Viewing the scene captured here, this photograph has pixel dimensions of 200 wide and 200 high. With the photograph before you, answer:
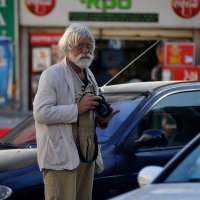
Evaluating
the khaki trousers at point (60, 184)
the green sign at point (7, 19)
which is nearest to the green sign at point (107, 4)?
the green sign at point (7, 19)

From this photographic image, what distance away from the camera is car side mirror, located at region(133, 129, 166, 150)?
520 cm

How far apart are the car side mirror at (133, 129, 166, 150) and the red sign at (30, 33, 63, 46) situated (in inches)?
443

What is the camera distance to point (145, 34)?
16.8 metres

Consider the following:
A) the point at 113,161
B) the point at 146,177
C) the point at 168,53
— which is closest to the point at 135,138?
the point at 113,161

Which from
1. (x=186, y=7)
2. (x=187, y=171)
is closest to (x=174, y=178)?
(x=187, y=171)

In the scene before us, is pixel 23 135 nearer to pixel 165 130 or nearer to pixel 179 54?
pixel 165 130

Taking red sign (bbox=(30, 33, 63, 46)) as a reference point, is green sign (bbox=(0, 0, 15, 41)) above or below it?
above

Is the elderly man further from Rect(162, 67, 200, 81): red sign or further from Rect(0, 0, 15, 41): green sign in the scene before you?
Rect(0, 0, 15, 41): green sign

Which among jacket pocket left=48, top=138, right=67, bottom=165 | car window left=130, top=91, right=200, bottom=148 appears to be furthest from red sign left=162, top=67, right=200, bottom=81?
jacket pocket left=48, top=138, right=67, bottom=165

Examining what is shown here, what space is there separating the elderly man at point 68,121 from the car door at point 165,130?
0.62m

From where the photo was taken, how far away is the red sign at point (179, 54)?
16.3m

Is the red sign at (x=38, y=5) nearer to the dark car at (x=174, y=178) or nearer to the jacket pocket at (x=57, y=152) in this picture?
the jacket pocket at (x=57, y=152)

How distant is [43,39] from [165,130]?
10961 millimetres

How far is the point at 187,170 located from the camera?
12.4ft
